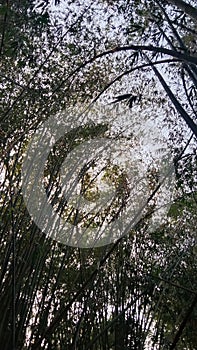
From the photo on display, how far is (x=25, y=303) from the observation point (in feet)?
7.75

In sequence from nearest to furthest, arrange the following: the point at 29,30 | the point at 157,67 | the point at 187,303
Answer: the point at 29,30 → the point at 187,303 → the point at 157,67

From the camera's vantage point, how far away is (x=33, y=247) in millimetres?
2514

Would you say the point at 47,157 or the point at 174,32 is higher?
the point at 174,32

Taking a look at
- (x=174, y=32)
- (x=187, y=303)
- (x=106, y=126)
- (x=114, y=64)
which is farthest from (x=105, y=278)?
(x=174, y=32)

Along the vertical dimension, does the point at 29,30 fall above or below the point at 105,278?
above

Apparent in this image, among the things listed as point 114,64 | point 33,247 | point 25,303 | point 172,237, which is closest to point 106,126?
point 114,64

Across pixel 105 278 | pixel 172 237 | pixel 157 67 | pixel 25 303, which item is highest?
pixel 157 67

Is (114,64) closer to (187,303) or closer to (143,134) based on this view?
(143,134)

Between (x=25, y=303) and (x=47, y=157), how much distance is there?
102 centimetres

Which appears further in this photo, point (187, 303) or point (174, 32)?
point (174, 32)

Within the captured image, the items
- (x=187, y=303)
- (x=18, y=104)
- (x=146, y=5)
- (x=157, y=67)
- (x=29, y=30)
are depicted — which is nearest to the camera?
(x=18, y=104)

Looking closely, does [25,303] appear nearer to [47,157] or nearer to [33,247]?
[33,247]

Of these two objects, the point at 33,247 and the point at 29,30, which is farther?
the point at 29,30

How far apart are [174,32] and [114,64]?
1150 millimetres
